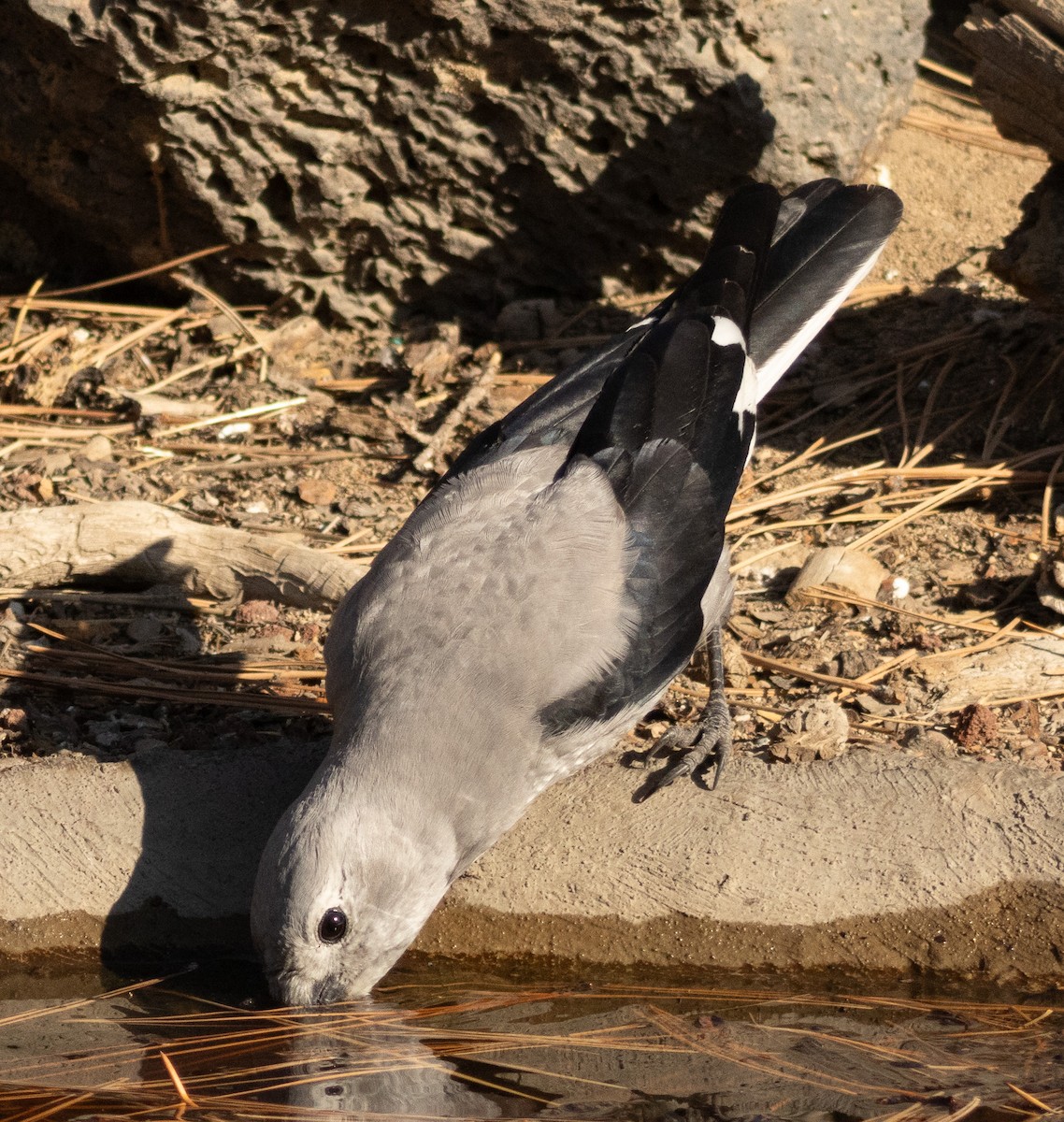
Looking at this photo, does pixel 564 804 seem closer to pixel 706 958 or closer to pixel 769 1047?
pixel 706 958

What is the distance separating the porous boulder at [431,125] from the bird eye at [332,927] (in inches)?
144

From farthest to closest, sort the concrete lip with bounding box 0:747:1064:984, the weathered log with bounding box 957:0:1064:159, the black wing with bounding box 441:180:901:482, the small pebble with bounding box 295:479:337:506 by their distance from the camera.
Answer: the small pebble with bounding box 295:479:337:506 → the weathered log with bounding box 957:0:1064:159 → the black wing with bounding box 441:180:901:482 → the concrete lip with bounding box 0:747:1064:984

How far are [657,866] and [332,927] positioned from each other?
0.80m

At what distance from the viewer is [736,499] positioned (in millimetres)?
5094

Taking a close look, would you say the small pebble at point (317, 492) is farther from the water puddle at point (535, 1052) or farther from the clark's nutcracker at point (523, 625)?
the water puddle at point (535, 1052)

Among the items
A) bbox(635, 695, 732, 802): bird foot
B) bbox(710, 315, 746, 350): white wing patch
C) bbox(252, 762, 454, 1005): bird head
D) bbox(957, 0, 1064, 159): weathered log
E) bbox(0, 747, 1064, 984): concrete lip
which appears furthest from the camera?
bbox(957, 0, 1064, 159): weathered log

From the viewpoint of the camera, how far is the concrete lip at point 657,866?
10.1 feet

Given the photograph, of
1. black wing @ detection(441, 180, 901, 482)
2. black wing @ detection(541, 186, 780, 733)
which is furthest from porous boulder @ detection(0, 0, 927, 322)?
black wing @ detection(541, 186, 780, 733)

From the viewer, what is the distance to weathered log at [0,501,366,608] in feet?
14.8

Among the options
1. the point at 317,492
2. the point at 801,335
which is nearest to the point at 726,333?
the point at 801,335

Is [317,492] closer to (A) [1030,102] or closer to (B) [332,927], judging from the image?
(B) [332,927]

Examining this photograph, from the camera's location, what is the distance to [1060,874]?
9.86 ft

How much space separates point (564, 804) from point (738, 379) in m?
1.35

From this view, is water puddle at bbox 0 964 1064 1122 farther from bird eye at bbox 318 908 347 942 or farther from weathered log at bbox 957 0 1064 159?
weathered log at bbox 957 0 1064 159
